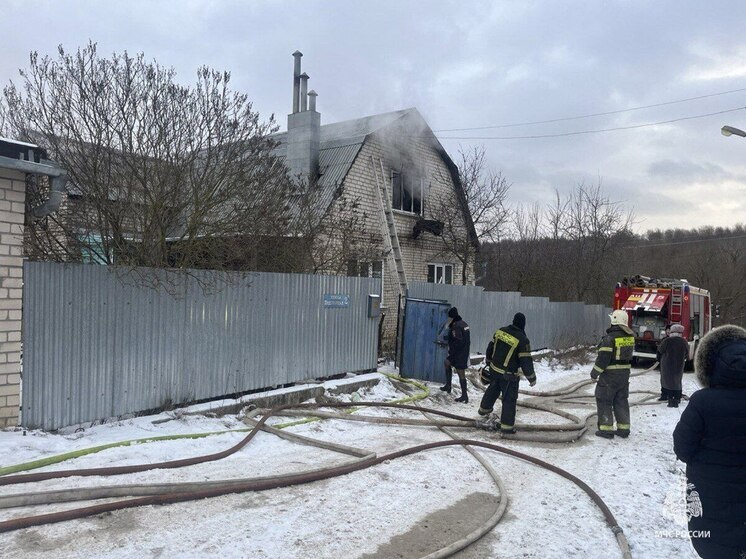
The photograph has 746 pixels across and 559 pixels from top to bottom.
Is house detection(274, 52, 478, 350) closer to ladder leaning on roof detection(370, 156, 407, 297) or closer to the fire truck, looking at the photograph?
ladder leaning on roof detection(370, 156, 407, 297)

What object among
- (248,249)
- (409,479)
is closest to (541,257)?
(248,249)

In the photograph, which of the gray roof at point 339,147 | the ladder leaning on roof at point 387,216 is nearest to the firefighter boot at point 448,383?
the ladder leaning on roof at point 387,216

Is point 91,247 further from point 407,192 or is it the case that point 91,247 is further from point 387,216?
point 407,192

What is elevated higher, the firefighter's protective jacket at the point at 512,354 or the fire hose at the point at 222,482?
the firefighter's protective jacket at the point at 512,354

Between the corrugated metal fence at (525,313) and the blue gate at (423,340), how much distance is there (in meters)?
1.28

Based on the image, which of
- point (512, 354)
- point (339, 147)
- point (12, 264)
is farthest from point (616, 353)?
point (339, 147)

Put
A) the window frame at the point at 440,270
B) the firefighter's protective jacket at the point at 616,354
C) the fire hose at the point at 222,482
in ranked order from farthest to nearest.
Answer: the window frame at the point at 440,270 → the firefighter's protective jacket at the point at 616,354 → the fire hose at the point at 222,482

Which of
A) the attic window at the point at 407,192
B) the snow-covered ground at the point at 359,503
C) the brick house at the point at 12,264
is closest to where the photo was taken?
the snow-covered ground at the point at 359,503

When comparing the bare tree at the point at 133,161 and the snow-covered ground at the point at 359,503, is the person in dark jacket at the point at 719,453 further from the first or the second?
the bare tree at the point at 133,161

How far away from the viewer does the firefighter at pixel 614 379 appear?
759 centimetres

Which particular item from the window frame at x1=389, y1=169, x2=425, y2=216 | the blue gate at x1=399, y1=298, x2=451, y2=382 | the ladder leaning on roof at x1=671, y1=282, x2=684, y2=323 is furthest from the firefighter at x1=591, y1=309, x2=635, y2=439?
the window frame at x1=389, y1=169, x2=425, y2=216

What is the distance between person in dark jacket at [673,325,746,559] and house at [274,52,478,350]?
32.6ft

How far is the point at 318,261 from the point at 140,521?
26.3ft

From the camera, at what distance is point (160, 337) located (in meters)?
6.88
